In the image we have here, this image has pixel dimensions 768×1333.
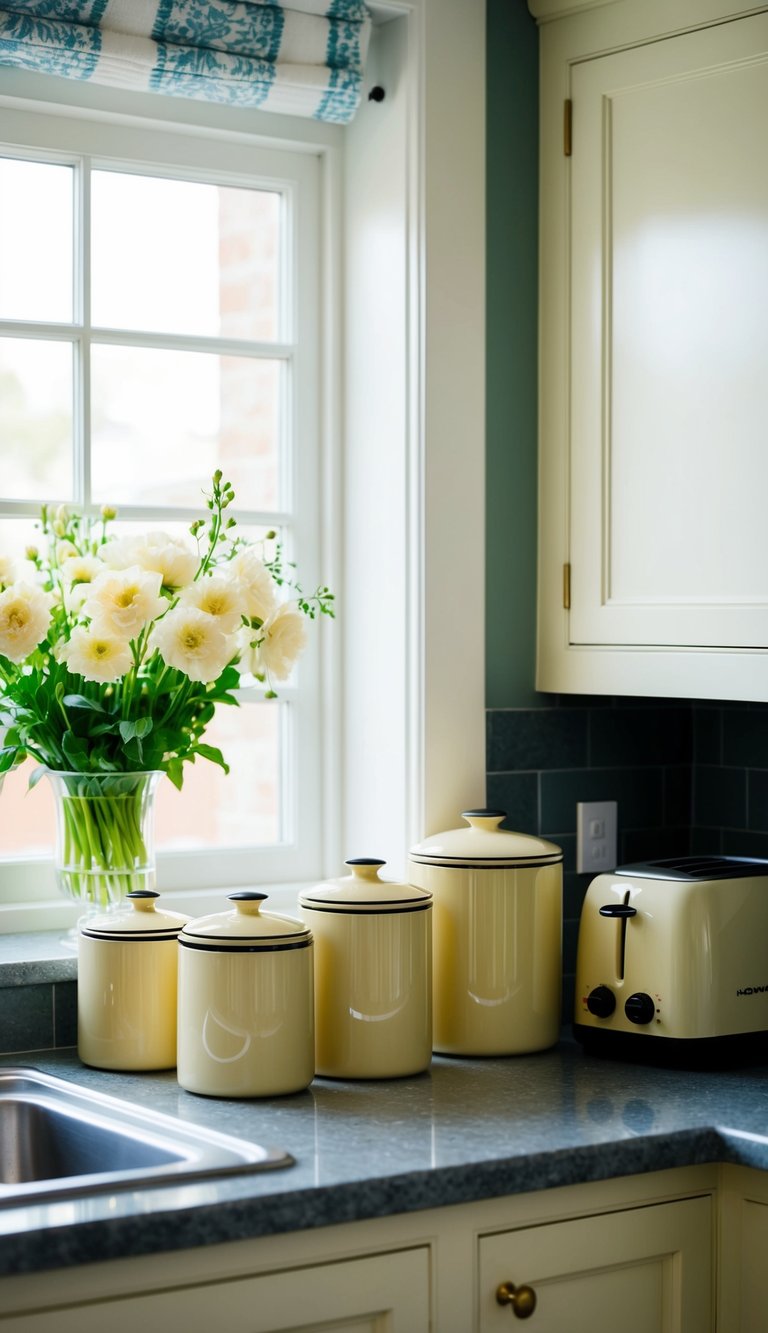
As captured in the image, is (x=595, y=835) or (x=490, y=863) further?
(x=595, y=835)

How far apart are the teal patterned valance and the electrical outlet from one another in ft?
3.69

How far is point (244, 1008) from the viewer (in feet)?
6.12

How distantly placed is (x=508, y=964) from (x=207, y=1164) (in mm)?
624

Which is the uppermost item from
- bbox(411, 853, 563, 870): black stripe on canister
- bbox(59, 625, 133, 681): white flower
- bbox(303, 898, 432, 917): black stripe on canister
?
bbox(59, 625, 133, 681): white flower

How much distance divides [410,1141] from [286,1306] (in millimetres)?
229

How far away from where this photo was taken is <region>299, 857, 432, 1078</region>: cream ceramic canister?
1977 millimetres

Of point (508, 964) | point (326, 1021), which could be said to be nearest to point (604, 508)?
point (508, 964)

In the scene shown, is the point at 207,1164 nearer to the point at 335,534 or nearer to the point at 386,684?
the point at 386,684

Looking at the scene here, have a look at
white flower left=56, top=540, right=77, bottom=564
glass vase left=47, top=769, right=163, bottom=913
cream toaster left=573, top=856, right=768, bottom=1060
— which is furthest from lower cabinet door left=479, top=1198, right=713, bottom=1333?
white flower left=56, top=540, right=77, bottom=564

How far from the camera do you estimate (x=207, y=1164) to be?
1601mm

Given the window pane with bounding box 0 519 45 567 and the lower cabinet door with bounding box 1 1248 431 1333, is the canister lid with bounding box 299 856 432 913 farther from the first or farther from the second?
the window pane with bounding box 0 519 45 567

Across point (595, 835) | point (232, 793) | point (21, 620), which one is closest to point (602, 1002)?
point (595, 835)

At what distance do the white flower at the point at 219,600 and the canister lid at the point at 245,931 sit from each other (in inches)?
13.7

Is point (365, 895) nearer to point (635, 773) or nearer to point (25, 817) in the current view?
point (25, 817)
